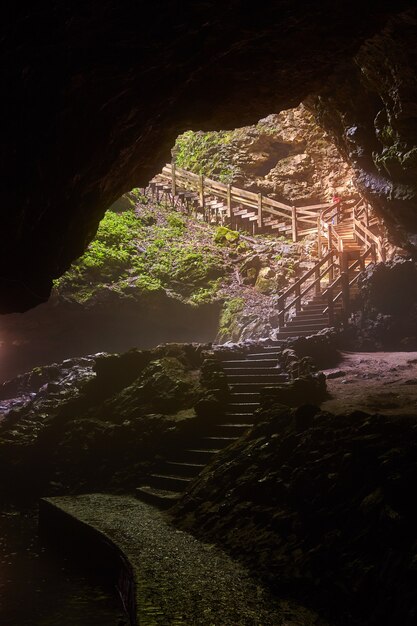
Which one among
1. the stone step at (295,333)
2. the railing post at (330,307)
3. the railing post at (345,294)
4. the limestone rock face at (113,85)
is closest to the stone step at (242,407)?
the limestone rock face at (113,85)

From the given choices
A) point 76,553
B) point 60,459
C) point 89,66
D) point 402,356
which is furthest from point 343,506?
point 402,356

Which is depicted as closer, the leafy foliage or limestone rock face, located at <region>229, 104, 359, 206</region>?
the leafy foliage

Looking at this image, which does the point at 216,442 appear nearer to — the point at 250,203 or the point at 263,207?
the point at 263,207

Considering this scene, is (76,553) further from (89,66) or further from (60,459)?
(89,66)

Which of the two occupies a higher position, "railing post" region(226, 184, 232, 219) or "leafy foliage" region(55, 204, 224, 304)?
"railing post" region(226, 184, 232, 219)

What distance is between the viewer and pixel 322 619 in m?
4.23

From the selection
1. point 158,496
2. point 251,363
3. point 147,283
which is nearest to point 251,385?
point 251,363

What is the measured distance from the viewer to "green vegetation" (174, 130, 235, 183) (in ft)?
104

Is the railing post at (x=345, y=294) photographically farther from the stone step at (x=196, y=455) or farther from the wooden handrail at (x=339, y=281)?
the stone step at (x=196, y=455)

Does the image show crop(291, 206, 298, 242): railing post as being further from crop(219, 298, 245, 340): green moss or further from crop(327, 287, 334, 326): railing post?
crop(327, 287, 334, 326): railing post

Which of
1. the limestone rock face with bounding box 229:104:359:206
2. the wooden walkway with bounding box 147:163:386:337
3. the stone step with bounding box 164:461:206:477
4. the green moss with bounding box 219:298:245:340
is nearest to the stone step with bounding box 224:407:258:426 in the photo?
the stone step with bounding box 164:461:206:477

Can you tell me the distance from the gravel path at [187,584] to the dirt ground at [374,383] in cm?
489

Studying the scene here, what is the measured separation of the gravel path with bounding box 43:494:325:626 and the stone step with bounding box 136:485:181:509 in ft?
2.76

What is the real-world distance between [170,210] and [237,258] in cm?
643
